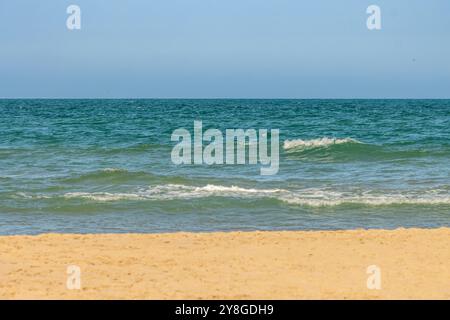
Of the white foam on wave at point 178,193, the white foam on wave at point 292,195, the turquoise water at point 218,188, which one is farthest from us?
the white foam on wave at point 178,193

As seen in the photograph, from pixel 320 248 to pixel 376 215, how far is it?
400 cm

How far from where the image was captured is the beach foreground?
7.38 m

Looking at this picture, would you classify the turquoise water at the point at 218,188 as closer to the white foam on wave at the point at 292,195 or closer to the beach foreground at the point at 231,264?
the white foam on wave at the point at 292,195

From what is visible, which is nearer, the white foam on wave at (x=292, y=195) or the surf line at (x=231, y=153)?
the white foam on wave at (x=292, y=195)

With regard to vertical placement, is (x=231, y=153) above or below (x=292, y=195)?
above

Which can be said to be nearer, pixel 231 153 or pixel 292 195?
pixel 292 195

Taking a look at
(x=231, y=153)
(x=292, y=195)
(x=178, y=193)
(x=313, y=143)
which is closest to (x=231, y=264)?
(x=292, y=195)

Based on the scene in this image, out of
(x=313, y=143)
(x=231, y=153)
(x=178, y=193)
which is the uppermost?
(x=313, y=143)

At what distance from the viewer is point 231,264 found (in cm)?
881

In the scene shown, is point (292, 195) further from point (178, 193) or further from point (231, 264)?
point (231, 264)

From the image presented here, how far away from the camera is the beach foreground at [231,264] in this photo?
24.2 ft

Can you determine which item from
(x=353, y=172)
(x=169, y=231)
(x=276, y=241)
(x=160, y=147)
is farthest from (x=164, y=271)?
(x=160, y=147)

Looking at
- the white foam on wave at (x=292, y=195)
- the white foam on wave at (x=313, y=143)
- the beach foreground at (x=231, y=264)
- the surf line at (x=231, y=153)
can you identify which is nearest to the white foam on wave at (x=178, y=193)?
the white foam on wave at (x=292, y=195)

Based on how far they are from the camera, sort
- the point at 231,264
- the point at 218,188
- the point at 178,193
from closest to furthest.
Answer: the point at 231,264, the point at 178,193, the point at 218,188
